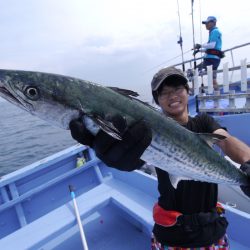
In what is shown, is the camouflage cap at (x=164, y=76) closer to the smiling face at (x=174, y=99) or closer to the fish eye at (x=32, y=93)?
→ the smiling face at (x=174, y=99)

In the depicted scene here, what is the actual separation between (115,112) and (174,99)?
2.04ft

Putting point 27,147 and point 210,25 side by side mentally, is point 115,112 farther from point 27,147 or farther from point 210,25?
point 27,147

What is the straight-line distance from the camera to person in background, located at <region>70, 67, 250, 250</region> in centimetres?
156

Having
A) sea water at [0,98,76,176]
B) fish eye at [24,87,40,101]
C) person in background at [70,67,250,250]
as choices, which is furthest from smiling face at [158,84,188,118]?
sea water at [0,98,76,176]

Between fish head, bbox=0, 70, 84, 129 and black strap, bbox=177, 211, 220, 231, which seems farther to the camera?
black strap, bbox=177, 211, 220, 231

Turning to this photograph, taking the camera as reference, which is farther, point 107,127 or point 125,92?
point 125,92

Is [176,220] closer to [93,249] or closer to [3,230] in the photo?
[93,249]

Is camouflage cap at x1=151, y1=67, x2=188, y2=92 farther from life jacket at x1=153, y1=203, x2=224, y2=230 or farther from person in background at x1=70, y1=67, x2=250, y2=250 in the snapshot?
life jacket at x1=153, y1=203, x2=224, y2=230

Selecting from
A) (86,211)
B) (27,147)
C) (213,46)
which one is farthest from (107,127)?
(27,147)

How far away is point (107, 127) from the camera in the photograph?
1479 mm

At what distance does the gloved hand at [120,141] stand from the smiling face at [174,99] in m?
0.47

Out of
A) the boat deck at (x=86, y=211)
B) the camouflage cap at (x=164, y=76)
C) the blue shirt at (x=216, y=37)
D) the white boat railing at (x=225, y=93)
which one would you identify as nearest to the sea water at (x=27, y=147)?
the white boat railing at (x=225, y=93)

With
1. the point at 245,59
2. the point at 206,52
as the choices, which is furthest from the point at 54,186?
the point at 206,52

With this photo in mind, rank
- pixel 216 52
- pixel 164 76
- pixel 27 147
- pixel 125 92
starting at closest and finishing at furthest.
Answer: pixel 125 92, pixel 164 76, pixel 216 52, pixel 27 147
